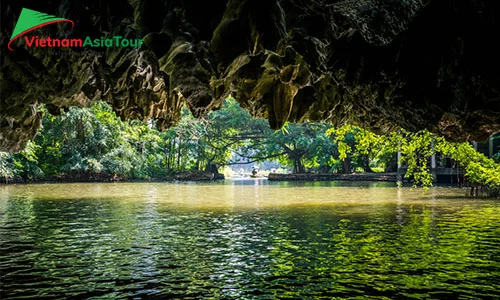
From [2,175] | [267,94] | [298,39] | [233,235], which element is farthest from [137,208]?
[2,175]

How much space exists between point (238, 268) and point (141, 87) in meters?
4.32

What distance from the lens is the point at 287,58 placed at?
8.34 meters

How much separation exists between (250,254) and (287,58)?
4394mm

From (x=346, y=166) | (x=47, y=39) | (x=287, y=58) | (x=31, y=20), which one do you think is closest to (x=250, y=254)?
(x=287, y=58)

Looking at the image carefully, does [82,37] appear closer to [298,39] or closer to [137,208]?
[298,39]

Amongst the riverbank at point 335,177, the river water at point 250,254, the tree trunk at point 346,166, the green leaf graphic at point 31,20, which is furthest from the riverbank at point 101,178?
the green leaf graphic at point 31,20

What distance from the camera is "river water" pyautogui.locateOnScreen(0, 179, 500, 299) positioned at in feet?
25.6

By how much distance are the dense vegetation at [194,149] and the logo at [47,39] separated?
1568cm

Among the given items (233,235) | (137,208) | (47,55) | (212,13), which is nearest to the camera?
(212,13)

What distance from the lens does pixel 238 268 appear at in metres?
9.21

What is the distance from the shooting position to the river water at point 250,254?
7.79 meters

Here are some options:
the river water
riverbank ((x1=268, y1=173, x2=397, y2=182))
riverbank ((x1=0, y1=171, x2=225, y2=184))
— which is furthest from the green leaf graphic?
riverbank ((x1=268, y1=173, x2=397, y2=182))

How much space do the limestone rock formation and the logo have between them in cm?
10

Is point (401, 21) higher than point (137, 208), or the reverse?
point (401, 21)
